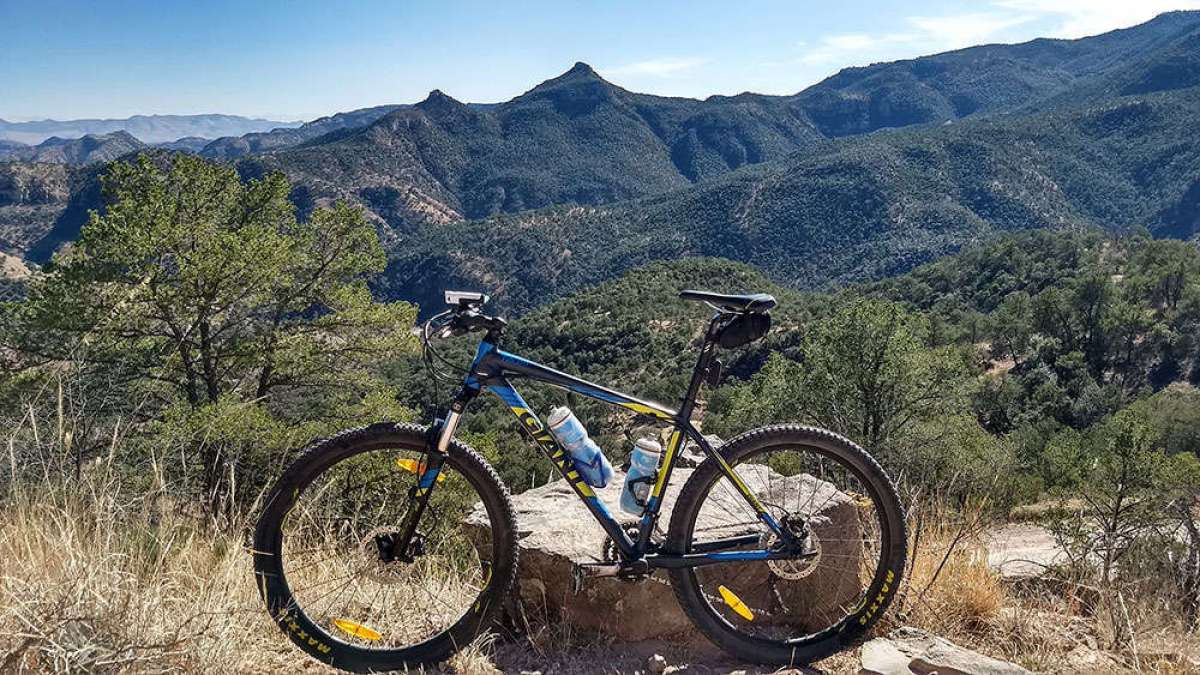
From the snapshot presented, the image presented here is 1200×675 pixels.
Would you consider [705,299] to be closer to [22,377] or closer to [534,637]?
[534,637]

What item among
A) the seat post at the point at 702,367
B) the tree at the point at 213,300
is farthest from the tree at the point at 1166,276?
the seat post at the point at 702,367

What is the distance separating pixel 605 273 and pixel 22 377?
353 feet

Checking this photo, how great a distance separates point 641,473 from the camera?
2.71 meters

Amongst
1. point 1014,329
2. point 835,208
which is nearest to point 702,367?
point 1014,329

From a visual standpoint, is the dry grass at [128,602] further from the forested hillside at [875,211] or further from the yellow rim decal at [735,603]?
the forested hillside at [875,211]

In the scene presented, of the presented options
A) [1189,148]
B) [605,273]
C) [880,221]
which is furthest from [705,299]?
[1189,148]

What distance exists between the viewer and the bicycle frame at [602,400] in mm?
2602

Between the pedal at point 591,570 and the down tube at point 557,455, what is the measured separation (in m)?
0.07

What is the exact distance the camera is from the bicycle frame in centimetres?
260

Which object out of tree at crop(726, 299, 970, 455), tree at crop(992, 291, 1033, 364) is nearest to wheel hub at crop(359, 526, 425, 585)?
tree at crop(726, 299, 970, 455)

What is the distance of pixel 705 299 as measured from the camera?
2.65 metres

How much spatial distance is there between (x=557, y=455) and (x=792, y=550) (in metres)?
0.98

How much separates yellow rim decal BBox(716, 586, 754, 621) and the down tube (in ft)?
1.23

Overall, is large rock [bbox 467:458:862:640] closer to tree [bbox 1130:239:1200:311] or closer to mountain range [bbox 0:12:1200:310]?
tree [bbox 1130:239:1200:311]
